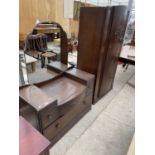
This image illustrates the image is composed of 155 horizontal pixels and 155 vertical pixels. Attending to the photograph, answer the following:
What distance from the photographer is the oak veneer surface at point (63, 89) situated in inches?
61.0

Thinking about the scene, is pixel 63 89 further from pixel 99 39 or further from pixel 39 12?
pixel 39 12

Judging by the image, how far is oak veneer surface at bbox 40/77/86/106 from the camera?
61.0 inches

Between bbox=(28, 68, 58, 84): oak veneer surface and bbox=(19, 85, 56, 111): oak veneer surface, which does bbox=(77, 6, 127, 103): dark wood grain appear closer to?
bbox=(28, 68, 58, 84): oak veneer surface

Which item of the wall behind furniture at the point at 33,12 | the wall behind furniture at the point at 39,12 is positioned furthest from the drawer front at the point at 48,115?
the wall behind furniture at the point at 33,12

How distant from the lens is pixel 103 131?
5.88ft

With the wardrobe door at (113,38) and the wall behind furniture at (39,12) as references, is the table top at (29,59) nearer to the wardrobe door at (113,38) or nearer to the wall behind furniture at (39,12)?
the wardrobe door at (113,38)

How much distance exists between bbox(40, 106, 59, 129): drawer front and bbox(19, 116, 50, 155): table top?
267mm

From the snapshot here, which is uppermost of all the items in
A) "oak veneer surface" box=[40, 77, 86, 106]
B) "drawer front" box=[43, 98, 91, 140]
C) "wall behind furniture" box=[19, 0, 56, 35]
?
"wall behind furniture" box=[19, 0, 56, 35]

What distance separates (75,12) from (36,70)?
4584mm

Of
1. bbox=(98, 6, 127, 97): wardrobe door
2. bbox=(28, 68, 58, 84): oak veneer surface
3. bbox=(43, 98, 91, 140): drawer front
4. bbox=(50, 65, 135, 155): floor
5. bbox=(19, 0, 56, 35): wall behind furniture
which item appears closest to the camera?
bbox=(43, 98, 91, 140): drawer front

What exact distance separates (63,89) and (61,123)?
0.40 m

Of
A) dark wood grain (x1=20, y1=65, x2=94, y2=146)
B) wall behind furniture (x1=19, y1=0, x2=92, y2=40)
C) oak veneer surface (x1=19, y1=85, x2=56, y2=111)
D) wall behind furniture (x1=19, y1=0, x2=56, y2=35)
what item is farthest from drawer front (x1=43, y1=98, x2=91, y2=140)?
wall behind furniture (x1=19, y1=0, x2=56, y2=35)
